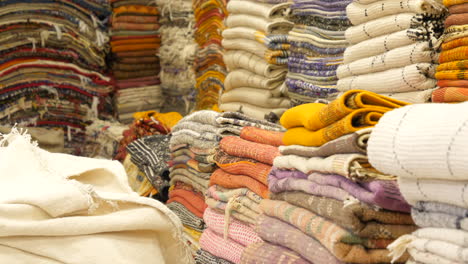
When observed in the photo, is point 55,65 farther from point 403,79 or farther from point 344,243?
point 344,243

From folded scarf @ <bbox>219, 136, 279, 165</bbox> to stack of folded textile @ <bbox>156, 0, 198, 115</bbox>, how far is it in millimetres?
1779

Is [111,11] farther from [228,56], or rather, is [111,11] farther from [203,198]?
[203,198]

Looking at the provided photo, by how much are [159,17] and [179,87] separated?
642mm

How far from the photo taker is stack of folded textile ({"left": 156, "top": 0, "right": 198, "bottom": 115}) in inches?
158

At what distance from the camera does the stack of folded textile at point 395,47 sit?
74.3 inches

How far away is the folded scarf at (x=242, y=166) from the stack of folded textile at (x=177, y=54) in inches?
69.4

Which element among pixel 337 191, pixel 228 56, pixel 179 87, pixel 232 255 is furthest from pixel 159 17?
pixel 337 191

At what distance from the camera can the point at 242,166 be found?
2.00m

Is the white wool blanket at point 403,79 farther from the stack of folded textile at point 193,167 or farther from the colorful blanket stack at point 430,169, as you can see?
the colorful blanket stack at point 430,169

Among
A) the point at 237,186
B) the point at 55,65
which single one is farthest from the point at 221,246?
the point at 55,65

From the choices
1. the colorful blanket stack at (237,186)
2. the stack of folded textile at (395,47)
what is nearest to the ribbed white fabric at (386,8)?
the stack of folded textile at (395,47)

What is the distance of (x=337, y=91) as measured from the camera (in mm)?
2332

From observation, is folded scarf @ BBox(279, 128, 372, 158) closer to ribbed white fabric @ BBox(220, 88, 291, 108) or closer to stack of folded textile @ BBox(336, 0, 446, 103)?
stack of folded textile @ BBox(336, 0, 446, 103)

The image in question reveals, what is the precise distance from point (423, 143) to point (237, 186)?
990 mm
